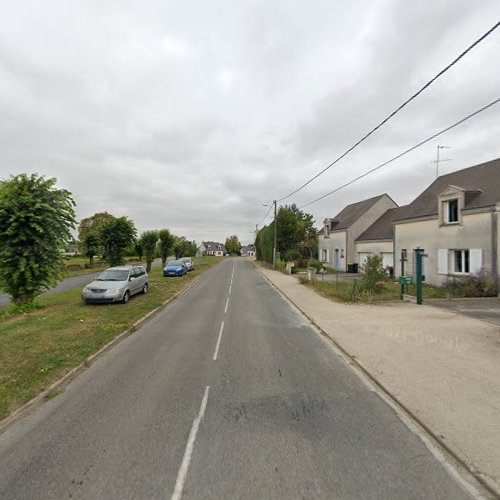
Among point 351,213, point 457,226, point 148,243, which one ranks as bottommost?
point 148,243

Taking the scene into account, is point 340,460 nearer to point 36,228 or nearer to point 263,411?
point 263,411

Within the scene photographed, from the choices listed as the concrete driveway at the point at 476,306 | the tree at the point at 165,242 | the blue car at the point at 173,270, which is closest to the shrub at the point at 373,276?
the concrete driveway at the point at 476,306

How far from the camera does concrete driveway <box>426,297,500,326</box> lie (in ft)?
33.5

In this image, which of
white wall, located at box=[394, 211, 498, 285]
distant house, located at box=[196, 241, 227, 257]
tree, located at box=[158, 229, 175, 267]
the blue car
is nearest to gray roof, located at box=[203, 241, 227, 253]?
distant house, located at box=[196, 241, 227, 257]

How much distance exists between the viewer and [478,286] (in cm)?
1412

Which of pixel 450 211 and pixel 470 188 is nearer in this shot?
pixel 470 188

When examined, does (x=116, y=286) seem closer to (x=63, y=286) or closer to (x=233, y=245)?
(x=63, y=286)

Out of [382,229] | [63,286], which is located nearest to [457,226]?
[382,229]

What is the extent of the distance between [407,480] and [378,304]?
10.4 meters

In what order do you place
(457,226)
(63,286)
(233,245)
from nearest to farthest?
(457,226) → (63,286) → (233,245)

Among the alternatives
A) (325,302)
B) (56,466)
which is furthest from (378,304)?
(56,466)

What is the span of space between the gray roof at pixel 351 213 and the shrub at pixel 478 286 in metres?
16.2

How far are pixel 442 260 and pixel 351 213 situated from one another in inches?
676

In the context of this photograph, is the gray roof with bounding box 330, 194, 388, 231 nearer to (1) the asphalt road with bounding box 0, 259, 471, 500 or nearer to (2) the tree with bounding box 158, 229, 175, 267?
(2) the tree with bounding box 158, 229, 175, 267
